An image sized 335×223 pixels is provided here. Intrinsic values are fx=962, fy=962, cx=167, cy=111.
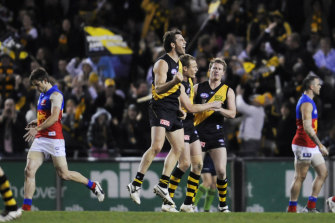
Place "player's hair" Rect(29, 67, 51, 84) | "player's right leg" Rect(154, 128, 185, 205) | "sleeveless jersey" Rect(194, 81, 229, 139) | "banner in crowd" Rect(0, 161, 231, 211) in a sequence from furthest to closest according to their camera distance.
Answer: "banner in crowd" Rect(0, 161, 231, 211) < "sleeveless jersey" Rect(194, 81, 229, 139) < "player's hair" Rect(29, 67, 51, 84) < "player's right leg" Rect(154, 128, 185, 205)

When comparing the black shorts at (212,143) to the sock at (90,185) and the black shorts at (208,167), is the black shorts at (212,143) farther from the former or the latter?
the sock at (90,185)

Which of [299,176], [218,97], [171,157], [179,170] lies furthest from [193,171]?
[299,176]

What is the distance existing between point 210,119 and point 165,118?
158 cm

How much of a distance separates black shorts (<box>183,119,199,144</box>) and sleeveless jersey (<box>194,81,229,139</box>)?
0.33 meters

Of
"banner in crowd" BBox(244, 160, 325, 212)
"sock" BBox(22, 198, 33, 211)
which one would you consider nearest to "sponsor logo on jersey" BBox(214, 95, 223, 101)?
"sock" BBox(22, 198, 33, 211)

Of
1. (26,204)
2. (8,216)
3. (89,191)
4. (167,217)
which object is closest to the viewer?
(8,216)

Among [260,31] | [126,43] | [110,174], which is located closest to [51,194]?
[110,174]

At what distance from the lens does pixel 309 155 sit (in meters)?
15.1

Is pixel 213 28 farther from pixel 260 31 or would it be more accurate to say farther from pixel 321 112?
pixel 321 112

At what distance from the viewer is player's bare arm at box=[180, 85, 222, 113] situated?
550 inches

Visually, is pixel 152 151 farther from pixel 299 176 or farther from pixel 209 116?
pixel 299 176

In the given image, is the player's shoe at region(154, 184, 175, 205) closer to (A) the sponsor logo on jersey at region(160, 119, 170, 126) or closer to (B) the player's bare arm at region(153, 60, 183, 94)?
(A) the sponsor logo on jersey at region(160, 119, 170, 126)

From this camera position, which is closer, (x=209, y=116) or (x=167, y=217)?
(x=167, y=217)

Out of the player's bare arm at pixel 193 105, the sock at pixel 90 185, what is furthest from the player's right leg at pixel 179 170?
the sock at pixel 90 185
